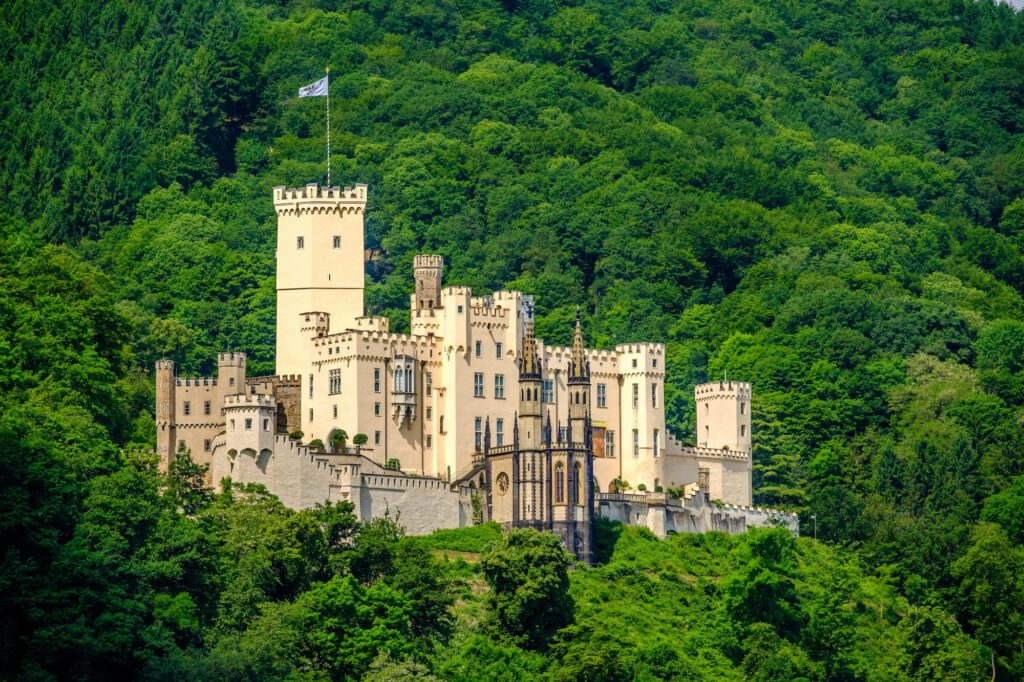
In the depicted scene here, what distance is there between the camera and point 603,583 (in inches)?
3905

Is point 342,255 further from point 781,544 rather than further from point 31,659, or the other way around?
point 31,659

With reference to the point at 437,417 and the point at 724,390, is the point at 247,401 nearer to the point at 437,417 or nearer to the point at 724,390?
the point at 437,417

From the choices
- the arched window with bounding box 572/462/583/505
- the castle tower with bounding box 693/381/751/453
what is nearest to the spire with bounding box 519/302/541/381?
the arched window with bounding box 572/462/583/505

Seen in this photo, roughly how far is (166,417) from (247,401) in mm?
5215

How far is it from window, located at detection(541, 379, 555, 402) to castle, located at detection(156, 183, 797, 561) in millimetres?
61

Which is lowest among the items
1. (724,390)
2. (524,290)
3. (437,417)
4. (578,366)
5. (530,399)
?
(437,417)

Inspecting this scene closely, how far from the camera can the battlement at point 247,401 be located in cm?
9656

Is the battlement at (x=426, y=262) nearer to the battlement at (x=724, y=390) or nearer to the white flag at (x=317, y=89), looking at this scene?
the battlement at (x=724, y=390)

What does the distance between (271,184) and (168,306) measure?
71.6ft

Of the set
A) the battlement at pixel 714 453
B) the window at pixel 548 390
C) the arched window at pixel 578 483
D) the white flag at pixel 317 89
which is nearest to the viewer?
the arched window at pixel 578 483

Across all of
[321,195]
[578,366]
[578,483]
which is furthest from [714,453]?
[321,195]

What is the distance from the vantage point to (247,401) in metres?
96.6

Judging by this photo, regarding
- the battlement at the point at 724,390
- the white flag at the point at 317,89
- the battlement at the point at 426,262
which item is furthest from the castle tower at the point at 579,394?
the white flag at the point at 317,89

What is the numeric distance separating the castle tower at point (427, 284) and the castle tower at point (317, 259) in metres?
2.58
